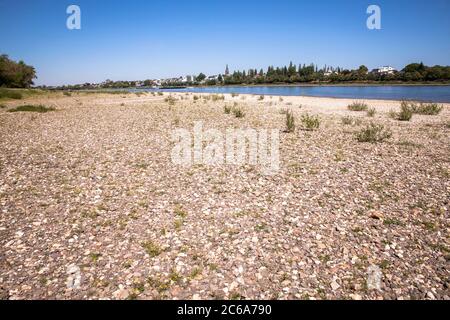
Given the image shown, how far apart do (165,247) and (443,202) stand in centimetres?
893

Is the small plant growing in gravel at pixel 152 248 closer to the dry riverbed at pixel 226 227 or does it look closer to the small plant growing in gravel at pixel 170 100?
the dry riverbed at pixel 226 227

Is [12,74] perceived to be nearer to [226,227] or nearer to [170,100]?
[170,100]

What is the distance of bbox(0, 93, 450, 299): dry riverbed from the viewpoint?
216 inches

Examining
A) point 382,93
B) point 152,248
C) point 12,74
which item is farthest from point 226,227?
point 12,74

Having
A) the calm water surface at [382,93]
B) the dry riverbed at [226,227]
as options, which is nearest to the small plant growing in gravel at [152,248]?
the dry riverbed at [226,227]

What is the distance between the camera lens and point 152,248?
661cm

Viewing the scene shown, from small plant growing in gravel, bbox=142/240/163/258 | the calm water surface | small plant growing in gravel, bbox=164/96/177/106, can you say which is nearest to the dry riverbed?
small plant growing in gravel, bbox=142/240/163/258

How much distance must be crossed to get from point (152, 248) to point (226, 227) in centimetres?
208

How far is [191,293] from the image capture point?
529 cm

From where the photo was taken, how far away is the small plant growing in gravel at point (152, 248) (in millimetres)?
6416

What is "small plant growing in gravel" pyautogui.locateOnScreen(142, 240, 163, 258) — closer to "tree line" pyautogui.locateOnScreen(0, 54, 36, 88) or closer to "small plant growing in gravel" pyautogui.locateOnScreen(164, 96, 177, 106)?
"small plant growing in gravel" pyautogui.locateOnScreen(164, 96, 177, 106)

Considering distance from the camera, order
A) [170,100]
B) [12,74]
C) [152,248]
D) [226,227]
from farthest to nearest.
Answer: [12,74], [170,100], [226,227], [152,248]
